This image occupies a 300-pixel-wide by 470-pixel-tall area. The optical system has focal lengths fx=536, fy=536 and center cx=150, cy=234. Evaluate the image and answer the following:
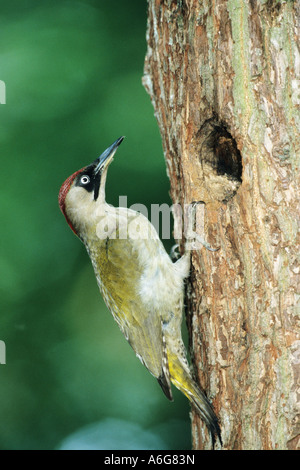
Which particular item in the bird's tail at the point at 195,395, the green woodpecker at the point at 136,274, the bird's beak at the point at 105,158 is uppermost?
the bird's beak at the point at 105,158

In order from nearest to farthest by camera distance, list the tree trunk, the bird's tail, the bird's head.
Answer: the tree trunk, the bird's tail, the bird's head

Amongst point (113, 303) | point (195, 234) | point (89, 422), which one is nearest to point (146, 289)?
point (113, 303)

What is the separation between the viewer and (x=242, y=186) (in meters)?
2.37

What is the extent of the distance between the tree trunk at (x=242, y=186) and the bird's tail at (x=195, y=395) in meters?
0.06

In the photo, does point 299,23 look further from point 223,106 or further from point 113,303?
point 113,303

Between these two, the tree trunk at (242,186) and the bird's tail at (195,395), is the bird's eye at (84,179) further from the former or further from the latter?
the bird's tail at (195,395)

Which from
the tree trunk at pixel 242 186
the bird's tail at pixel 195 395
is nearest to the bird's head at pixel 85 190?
the tree trunk at pixel 242 186

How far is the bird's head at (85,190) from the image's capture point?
10.6 ft

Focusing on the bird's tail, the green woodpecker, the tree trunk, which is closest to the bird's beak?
the green woodpecker

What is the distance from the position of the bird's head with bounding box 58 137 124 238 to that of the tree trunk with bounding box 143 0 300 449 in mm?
732

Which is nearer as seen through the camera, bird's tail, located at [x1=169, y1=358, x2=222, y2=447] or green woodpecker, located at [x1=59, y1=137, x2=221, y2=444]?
bird's tail, located at [x1=169, y1=358, x2=222, y2=447]

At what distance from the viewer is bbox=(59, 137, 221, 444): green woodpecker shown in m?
3.00

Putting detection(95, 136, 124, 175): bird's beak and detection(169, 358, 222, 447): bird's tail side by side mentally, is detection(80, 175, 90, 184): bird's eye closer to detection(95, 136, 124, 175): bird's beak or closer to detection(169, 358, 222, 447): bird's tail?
detection(95, 136, 124, 175): bird's beak

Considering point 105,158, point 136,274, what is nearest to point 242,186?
point 136,274
